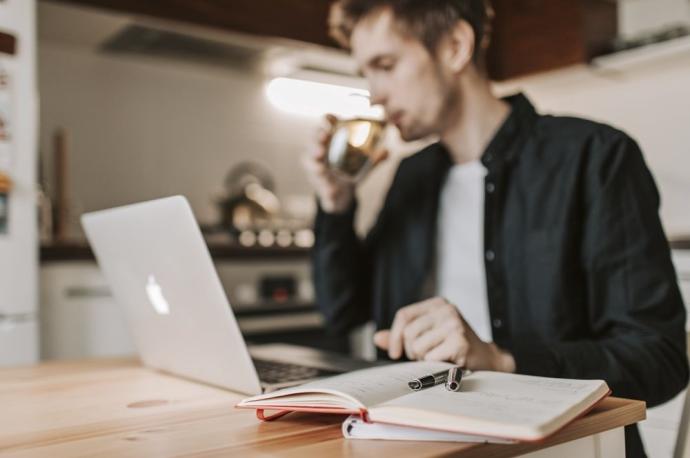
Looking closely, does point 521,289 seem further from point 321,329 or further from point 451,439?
point 321,329

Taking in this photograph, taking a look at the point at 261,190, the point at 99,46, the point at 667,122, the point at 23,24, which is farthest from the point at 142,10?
the point at 667,122

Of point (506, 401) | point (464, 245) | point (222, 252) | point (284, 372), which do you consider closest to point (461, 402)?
point (506, 401)

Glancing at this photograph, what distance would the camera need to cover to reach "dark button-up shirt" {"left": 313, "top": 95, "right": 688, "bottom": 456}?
0.97m

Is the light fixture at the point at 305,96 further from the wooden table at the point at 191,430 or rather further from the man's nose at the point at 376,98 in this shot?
the wooden table at the point at 191,430

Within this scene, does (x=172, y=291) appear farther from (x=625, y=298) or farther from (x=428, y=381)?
(x=625, y=298)

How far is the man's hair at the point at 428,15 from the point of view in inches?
53.1

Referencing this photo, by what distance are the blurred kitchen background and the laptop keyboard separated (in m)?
1.43

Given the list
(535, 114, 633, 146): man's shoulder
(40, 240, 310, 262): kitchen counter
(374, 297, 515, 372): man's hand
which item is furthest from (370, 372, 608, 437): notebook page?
(40, 240, 310, 262): kitchen counter

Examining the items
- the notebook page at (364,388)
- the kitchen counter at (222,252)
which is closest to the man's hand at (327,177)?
the notebook page at (364,388)

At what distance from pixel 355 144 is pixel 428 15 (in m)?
0.30

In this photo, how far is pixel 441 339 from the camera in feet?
2.78

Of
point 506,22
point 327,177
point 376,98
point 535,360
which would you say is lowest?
point 535,360

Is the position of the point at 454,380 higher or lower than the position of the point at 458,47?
lower

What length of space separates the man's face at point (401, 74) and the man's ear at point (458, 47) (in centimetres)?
2
